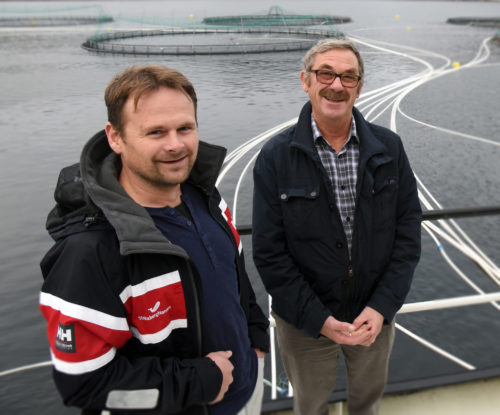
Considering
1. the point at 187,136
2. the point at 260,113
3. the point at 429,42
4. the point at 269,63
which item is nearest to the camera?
the point at 187,136

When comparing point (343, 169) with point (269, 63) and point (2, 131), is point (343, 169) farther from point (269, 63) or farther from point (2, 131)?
point (269, 63)

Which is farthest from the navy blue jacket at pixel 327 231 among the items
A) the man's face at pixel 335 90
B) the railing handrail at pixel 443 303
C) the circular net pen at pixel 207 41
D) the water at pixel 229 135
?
the circular net pen at pixel 207 41

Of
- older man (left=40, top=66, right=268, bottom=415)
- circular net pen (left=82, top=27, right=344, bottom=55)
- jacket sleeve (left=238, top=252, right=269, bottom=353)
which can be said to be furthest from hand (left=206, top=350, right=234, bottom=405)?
circular net pen (left=82, top=27, right=344, bottom=55)

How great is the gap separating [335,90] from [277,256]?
1.01 metres

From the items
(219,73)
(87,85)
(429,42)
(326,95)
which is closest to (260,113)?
(219,73)

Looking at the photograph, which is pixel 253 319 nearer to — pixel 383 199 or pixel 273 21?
pixel 383 199

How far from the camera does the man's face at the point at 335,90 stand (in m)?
2.44

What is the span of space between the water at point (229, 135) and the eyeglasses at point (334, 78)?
2700 mm

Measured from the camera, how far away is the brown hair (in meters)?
1.65

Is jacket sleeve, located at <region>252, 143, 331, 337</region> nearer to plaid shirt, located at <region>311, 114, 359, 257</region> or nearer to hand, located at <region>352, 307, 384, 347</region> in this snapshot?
hand, located at <region>352, 307, 384, 347</region>

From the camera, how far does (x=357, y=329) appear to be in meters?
2.50

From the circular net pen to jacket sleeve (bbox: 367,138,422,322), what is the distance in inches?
2182

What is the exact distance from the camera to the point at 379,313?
255cm

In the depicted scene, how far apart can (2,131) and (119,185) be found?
37366mm
